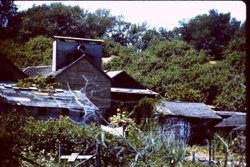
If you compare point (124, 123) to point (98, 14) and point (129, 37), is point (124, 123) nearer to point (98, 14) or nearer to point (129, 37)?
point (129, 37)

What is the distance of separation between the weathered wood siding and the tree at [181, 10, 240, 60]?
7428 millimetres

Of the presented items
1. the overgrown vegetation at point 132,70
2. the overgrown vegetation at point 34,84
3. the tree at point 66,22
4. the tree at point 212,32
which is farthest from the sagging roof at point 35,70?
the tree at point 212,32

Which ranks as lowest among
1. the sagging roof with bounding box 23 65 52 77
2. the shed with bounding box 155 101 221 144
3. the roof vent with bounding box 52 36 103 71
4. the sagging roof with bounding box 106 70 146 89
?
the shed with bounding box 155 101 221 144

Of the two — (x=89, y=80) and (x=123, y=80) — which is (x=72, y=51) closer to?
(x=89, y=80)

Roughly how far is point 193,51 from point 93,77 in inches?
329

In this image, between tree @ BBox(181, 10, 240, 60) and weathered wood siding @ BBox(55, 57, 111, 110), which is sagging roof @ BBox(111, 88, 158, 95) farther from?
tree @ BBox(181, 10, 240, 60)

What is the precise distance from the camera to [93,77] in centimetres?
2850

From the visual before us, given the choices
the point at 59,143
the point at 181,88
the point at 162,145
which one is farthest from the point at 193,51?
the point at 162,145

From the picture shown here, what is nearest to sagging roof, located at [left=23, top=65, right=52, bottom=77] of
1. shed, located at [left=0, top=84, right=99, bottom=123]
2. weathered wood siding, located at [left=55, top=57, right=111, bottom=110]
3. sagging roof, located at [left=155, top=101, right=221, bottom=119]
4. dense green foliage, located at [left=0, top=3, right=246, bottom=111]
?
dense green foliage, located at [left=0, top=3, right=246, bottom=111]

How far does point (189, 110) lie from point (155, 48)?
481 centimetres

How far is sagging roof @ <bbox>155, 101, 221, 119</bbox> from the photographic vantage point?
2700 cm

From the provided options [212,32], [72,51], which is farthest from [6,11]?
[212,32]

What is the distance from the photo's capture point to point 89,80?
2842 centimetres

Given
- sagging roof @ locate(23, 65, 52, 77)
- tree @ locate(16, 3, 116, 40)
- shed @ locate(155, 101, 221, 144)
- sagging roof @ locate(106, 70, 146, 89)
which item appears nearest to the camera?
tree @ locate(16, 3, 116, 40)
